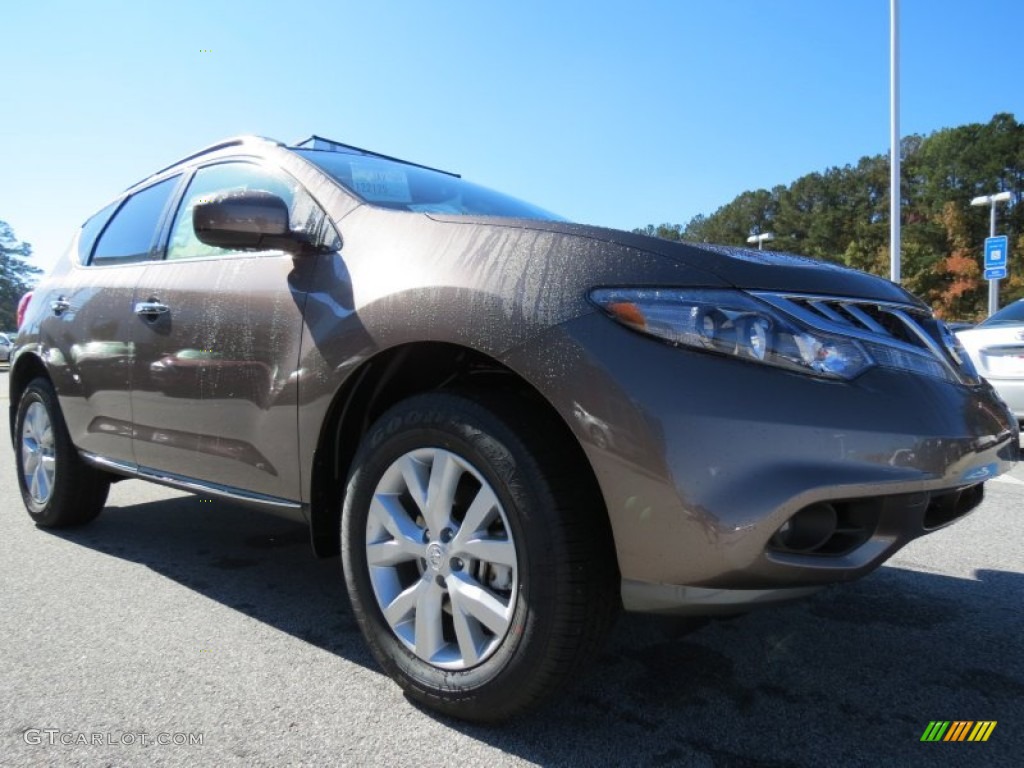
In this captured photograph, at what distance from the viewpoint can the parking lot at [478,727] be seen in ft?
5.79

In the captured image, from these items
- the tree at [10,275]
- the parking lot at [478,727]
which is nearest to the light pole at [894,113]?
the parking lot at [478,727]

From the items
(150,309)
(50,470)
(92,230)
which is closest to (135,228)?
(92,230)

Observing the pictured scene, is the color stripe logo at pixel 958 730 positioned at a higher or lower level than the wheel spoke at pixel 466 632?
lower

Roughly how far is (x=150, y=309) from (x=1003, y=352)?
20.1 feet

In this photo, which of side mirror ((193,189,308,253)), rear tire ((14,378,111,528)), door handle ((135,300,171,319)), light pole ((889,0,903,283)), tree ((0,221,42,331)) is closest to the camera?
side mirror ((193,189,308,253))

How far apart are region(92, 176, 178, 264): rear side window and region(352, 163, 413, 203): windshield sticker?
3.74 feet

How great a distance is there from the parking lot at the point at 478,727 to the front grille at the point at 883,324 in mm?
888

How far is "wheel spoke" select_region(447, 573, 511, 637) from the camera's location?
174 centimetres

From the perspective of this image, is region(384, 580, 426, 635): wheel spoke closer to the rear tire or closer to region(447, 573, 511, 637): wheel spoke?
region(447, 573, 511, 637): wheel spoke

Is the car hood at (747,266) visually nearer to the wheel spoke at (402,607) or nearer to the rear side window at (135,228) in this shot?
the wheel spoke at (402,607)

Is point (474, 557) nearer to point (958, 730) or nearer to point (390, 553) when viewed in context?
point (390, 553)

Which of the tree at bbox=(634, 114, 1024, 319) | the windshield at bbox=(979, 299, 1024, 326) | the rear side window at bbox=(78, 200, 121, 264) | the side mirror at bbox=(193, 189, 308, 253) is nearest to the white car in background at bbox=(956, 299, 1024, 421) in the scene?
the windshield at bbox=(979, 299, 1024, 326)

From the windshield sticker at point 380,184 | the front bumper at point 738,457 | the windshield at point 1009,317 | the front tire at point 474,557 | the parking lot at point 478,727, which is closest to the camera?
the front bumper at point 738,457

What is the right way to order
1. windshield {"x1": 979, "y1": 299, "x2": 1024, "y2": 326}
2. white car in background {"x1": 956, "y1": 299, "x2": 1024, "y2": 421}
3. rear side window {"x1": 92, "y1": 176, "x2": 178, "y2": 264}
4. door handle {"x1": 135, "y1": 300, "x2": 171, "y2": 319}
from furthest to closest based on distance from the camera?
windshield {"x1": 979, "y1": 299, "x2": 1024, "y2": 326}, white car in background {"x1": 956, "y1": 299, "x2": 1024, "y2": 421}, rear side window {"x1": 92, "y1": 176, "x2": 178, "y2": 264}, door handle {"x1": 135, "y1": 300, "x2": 171, "y2": 319}
